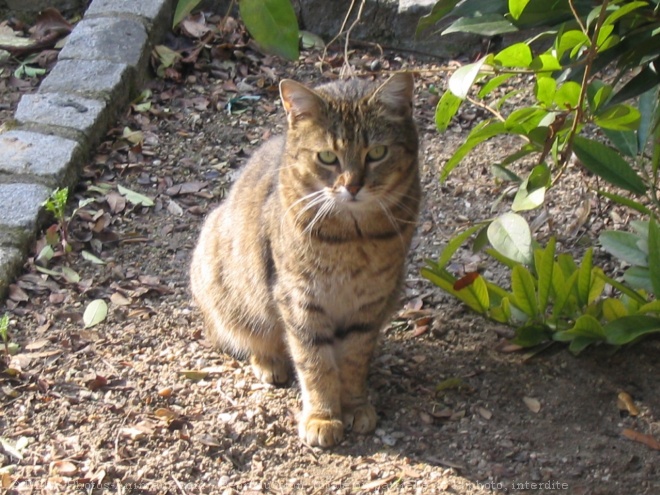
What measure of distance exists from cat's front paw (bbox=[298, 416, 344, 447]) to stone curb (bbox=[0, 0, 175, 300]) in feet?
5.08

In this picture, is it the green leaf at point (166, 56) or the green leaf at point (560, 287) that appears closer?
the green leaf at point (560, 287)

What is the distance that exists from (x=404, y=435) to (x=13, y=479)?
1.38 metres

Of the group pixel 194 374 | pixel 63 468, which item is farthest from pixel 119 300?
pixel 63 468

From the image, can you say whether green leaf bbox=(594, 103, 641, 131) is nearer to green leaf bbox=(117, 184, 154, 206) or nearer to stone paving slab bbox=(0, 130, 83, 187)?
green leaf bbox=(117, 184, 154, 206)

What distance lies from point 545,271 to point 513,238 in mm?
599

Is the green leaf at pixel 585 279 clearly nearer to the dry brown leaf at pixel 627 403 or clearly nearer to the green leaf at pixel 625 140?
the dry brown leaf at pixel 627 403

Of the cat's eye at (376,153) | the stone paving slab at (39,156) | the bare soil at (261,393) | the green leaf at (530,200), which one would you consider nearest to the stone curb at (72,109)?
the stone paving slab at (39,156)

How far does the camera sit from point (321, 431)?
343 cm

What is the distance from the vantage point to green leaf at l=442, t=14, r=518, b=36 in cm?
311

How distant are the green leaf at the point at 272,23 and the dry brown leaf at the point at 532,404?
84.8 inches

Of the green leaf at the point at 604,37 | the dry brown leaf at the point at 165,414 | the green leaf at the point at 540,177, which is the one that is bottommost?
the dry brown leaf at the point at 165,414

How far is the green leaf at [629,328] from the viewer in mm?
3523

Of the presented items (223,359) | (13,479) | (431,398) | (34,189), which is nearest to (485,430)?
(431,398)

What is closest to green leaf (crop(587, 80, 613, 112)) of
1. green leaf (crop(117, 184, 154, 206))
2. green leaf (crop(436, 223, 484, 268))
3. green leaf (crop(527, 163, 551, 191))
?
green leaf (crop(527, 163, 551, 191))
